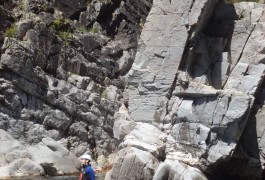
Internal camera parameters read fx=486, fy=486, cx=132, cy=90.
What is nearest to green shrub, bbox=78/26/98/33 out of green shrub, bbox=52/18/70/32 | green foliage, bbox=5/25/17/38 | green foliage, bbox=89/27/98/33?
green foliage, bbox=89/27/98/33

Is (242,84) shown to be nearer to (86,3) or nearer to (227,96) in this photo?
(227,96)

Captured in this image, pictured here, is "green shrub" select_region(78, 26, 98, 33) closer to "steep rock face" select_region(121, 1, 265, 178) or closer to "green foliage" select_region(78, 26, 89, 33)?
"green foliage" select_region(78, 26, 89, 33)

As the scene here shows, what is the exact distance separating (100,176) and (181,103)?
1085 cm

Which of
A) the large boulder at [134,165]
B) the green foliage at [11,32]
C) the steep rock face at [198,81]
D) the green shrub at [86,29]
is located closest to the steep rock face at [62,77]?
the green foliage at [11,32]

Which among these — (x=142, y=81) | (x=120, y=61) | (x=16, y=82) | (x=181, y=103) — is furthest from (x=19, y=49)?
(x=181, y=103)

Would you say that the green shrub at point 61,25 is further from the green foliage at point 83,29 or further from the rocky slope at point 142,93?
the green foliage at point 83,29

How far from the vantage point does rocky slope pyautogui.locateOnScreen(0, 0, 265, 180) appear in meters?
27.4

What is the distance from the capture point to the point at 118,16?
5147 cm

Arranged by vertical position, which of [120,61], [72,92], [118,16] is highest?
[118,16]

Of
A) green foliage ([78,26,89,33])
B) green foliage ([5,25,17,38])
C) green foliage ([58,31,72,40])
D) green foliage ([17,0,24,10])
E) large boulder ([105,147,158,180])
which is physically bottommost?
large boulder ([105,147,158,180])

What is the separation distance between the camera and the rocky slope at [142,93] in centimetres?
2736

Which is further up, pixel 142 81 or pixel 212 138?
pixel 142 81

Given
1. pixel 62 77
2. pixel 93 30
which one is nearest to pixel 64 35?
pixel 93 30

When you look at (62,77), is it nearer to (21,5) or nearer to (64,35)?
(64,35)
